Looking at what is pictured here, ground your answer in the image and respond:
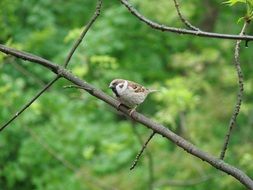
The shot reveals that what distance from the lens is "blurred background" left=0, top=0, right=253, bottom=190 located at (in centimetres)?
629

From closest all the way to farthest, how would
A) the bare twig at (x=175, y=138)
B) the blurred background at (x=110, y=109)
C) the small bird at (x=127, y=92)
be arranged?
the bare twig at (x=175, y=138), the small bird at (x=127, y=92), the blurred background at (x=110, y=109)

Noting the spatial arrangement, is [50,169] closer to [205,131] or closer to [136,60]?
[205,131]

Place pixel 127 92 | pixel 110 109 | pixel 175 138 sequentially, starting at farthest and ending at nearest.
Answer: pixel 110 109
pixel 127 92
pixel 175 138

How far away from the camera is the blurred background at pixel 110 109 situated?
6289 mm

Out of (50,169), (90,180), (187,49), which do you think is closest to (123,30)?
(187,49)

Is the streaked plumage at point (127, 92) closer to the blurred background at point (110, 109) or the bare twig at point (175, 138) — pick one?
the bare twig at point (175, 138)

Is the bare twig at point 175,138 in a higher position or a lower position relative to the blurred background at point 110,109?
higher

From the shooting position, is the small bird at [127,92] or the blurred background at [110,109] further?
the blurred background at [110,109]

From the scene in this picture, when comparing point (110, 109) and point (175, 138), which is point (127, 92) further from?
point (110, 109)

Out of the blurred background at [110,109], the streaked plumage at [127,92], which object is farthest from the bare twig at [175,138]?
the blurred background at [110,109]

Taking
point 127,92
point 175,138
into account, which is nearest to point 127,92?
point 127,92

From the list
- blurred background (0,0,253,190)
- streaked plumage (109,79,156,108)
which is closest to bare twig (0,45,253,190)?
streaked plumage (109,79,156,108)

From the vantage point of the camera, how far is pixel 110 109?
5.62m

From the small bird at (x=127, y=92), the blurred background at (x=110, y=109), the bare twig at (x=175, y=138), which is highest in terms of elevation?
the bare twig at (x=175, y=138)
